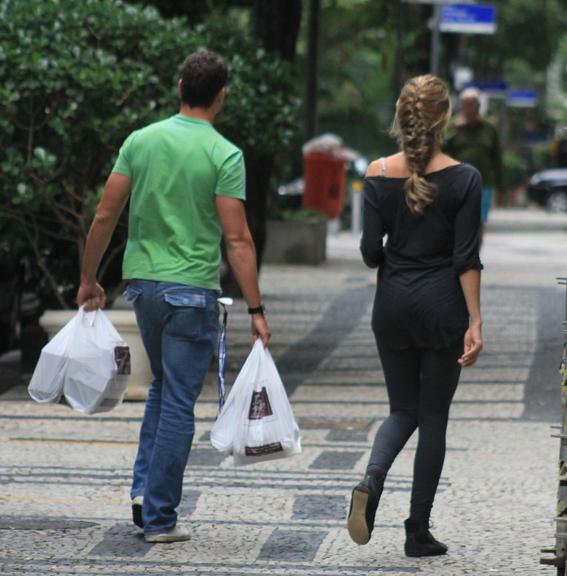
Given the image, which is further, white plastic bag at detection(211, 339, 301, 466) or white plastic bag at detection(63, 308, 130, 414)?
white plastic bag at detection(63, 308, 130, 414)

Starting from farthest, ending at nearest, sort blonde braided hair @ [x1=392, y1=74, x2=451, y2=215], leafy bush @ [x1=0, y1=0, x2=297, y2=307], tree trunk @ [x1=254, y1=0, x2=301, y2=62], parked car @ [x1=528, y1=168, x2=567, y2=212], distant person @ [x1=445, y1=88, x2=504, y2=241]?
1. parked car @ [x1=528, y1=168, x2=567, y2=212]
2. distant person @ [x1=445, y1=88, x2=504, y2=241]
3. tree trunk @ [x1=254, y1=0, x2=301, y2=62]
4. leafy bush @ [x1=0, y1=0, x2=297, y2=307]
5. blonde braided hair @ [x1=392, y1=74, x2=451, y2=215]

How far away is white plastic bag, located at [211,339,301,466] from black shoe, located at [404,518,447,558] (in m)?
0.51

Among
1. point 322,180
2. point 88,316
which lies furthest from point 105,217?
point 322,180

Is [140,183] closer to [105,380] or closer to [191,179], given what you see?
[191,179]

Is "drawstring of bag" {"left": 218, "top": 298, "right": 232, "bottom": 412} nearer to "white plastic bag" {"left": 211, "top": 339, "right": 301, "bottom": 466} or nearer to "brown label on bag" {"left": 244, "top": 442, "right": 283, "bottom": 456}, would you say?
"white plastic bag" {"left": 211, "top": 339, "right": 301, "bottom": 466}

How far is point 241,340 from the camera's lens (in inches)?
498

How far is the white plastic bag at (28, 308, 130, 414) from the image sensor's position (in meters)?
6.30

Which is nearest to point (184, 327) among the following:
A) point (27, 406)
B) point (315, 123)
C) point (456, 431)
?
point (456, 431)

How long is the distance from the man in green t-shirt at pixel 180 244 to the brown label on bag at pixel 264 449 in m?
0.28

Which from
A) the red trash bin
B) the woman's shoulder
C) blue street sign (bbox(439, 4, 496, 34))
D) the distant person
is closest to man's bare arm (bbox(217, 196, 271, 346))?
the woman's shoulder

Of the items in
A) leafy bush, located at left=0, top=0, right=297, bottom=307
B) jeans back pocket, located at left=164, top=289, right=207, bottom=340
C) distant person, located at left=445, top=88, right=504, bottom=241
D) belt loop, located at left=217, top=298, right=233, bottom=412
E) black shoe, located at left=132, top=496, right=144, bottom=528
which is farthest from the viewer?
distant person, located at left=445, top=88, right=504, bottom=241

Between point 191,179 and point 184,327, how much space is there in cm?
54

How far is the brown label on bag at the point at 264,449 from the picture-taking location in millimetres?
5902

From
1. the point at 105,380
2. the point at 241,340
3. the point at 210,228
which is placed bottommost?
the point at 241,340
